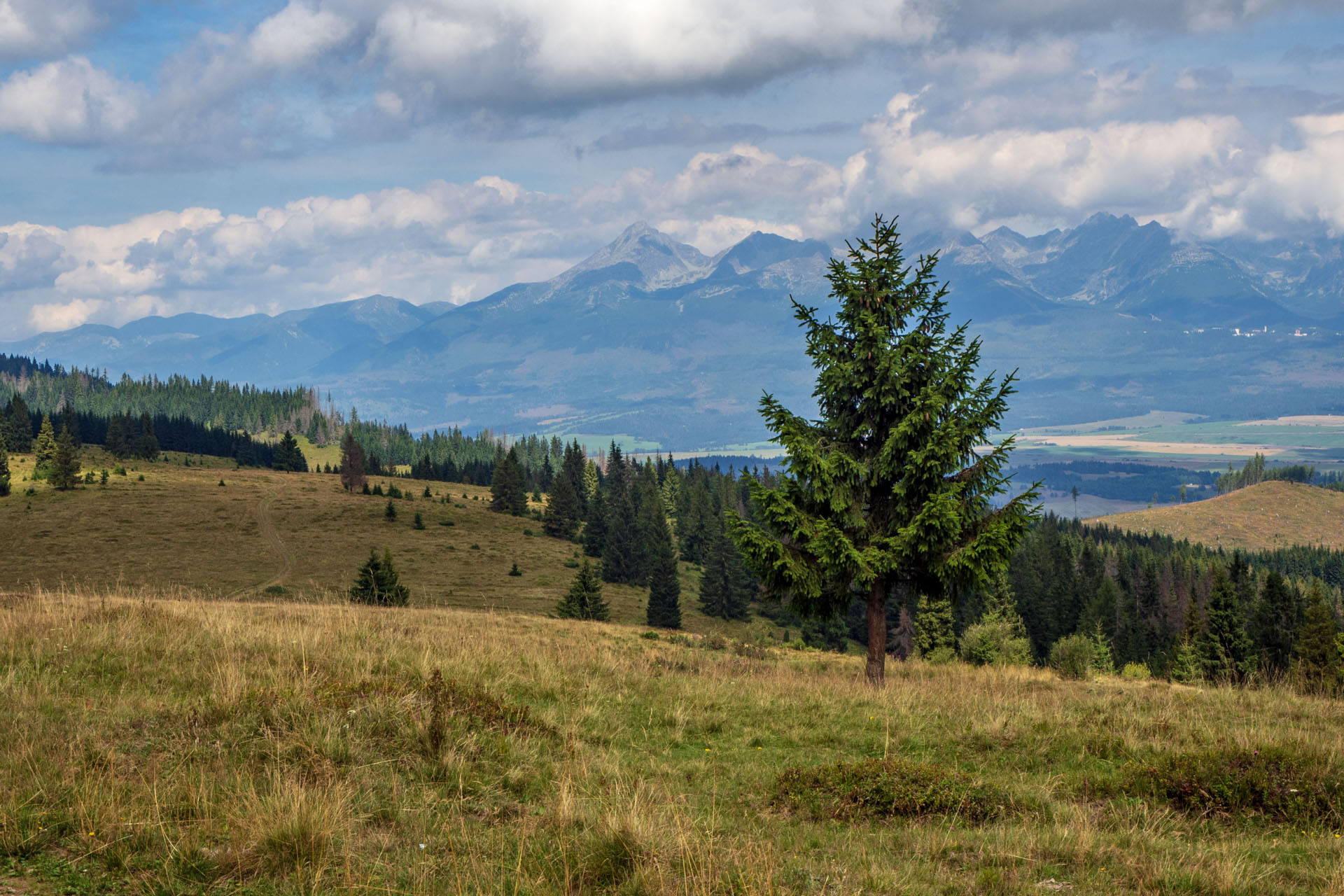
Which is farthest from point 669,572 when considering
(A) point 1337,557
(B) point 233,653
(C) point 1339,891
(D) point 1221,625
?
(A) point 1337,557

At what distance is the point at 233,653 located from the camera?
1146cm

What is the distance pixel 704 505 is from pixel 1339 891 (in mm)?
130123

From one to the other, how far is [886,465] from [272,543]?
8191 centimetres

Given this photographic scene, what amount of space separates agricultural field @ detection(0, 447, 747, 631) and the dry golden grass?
45.1 metres

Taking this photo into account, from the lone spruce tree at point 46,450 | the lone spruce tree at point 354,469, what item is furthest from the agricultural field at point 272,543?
the lone spruce tree at point 46,450

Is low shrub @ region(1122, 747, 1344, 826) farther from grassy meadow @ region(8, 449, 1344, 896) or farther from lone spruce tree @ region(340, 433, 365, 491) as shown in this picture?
lone spruce tree @ region(340, 433, 365, 491)

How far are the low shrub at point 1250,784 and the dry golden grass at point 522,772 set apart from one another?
1.24 feet

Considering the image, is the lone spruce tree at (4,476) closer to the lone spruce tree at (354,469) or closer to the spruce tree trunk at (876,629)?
the lone spruce tree at (354,469)

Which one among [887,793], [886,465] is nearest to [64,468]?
[886,465]

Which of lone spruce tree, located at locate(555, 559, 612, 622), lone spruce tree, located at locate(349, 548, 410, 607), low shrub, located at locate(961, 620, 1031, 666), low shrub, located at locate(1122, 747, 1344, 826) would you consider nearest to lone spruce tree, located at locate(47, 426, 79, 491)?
lone spruce tree, located at locate(555, 559, 612, 622)

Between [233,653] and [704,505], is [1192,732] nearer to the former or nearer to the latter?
[233,653]

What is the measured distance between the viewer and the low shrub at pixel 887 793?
7.90m

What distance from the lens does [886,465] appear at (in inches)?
738

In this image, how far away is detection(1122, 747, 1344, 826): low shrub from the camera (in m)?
7.99
